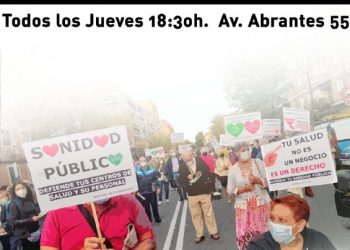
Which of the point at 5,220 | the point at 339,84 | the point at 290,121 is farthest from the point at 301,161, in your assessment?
the point at 339,84

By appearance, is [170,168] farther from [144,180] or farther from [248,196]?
[248,196]

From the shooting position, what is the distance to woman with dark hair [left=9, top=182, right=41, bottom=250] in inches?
273

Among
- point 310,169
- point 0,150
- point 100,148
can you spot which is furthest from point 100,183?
point 0,150

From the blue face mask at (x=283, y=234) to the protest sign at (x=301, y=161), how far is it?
5.86 feet

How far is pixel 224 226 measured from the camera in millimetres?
8883

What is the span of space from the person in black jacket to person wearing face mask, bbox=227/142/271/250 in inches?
90.8

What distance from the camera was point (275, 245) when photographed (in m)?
3.11

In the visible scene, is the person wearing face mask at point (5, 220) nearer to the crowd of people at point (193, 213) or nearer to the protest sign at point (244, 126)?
the crowd of people at point (193, 213)

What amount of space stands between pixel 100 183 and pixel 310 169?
2375mm

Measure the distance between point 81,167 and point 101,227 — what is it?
52 cm

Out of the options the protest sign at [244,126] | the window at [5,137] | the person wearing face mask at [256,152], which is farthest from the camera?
the window at [5,137]

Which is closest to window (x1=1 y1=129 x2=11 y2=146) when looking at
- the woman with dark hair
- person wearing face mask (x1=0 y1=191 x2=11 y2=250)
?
person wearing face mask (x1=0 y1=191 x2=11 y2=250)

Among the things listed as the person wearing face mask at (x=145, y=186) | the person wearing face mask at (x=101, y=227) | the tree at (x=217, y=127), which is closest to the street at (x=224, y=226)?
the person wearing face mask at (x=145, y=186)

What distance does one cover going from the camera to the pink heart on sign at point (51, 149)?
136 inches
